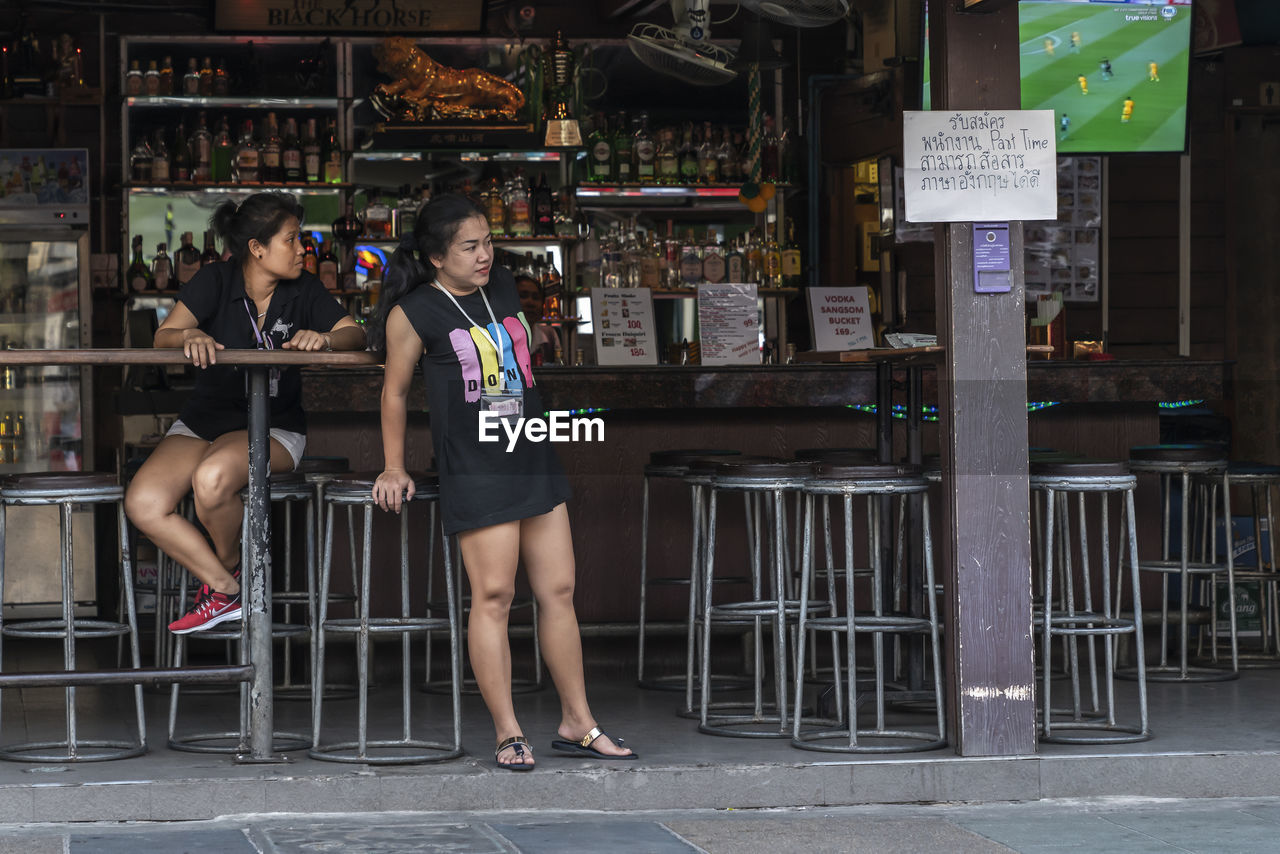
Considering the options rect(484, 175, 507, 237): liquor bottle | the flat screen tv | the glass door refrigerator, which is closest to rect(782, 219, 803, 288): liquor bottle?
rect(484, 175, 507, 237): liquor bottle

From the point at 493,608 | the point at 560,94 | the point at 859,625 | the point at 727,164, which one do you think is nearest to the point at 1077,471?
the point at 859,625

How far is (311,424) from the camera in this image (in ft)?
19.7

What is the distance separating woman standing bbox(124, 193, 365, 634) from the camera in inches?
184

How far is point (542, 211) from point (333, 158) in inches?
43.4

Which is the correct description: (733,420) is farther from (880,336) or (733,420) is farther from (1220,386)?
(880,336)

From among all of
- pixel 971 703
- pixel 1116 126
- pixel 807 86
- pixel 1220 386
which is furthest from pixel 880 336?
pixel 971 703

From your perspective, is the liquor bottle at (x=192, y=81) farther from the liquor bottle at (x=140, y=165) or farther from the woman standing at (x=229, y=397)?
the woman standing at (x=229, y=397)

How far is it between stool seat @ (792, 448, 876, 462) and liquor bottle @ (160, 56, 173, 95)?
420cm

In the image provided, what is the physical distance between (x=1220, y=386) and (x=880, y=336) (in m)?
2.79

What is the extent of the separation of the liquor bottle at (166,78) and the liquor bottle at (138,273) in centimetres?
74

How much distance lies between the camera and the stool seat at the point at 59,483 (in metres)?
4.50

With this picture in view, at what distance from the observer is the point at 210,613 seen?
15.3ft

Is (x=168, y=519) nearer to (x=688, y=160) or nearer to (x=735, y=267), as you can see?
(x=735, y=267)

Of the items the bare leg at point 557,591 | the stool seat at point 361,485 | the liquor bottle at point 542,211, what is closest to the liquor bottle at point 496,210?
the liquor bottle at point 542,211
